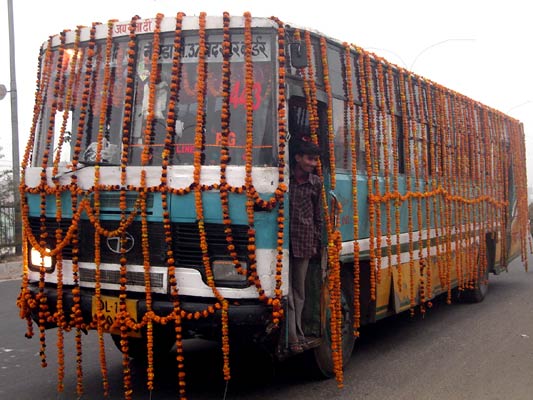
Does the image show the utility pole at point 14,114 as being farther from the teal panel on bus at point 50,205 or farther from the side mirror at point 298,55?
the side mirror at point 298,55

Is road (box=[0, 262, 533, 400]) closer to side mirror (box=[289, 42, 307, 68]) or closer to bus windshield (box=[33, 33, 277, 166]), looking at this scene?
bus windshield (box=[33, 33, 277, 166])

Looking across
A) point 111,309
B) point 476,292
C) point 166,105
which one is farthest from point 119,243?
point 476,292

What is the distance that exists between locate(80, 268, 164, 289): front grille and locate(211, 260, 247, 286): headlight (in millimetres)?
388

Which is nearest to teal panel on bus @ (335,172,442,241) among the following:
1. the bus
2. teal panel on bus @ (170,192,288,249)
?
the bus

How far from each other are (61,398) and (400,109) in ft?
13.8

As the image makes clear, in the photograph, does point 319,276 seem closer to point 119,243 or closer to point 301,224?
point 301,224

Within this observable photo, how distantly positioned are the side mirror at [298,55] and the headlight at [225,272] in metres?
1.45

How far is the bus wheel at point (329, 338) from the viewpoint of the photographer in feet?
→ 17.2

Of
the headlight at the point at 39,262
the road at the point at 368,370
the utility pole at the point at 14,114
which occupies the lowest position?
the road at the point at 368,370

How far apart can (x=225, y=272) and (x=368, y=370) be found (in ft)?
6.93

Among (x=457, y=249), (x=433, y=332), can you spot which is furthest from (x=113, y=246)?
(x=457, y=249)

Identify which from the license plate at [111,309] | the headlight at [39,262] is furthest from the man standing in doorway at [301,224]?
the headlight at [39,262]

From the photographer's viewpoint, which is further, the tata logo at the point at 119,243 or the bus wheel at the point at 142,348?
the bus wheel at the point at 142,348

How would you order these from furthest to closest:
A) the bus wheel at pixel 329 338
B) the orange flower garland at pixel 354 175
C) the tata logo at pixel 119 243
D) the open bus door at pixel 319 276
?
the orange flower garland at pixel 354 175
the bus wheel at pixel 329 338
the open bus door at pixel 319 276
the tata logo at pixel 119 243
